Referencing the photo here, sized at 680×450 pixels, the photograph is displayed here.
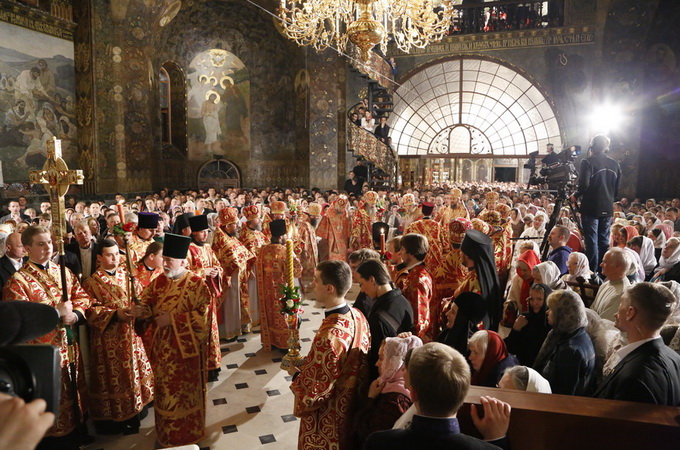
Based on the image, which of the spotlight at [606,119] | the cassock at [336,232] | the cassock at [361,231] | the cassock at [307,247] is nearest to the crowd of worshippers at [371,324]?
the cassock at [307,247]

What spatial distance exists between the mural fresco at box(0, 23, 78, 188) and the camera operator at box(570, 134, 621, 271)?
50.9ft

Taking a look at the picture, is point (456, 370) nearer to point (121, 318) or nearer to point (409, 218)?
point (121, 318)

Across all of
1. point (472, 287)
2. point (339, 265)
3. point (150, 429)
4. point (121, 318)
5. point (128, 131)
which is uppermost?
point (128, 131)

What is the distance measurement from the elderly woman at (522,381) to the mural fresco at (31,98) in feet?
53.6

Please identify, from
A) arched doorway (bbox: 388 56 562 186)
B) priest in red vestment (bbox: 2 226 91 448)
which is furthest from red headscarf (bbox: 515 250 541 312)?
arched doorway (bbox: 388 56 562 186)

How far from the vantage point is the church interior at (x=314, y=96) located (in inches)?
650

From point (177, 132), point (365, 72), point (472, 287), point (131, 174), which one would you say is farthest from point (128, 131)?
point (472, 287)

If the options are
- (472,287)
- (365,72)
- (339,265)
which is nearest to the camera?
(339,265)

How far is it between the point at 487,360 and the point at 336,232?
8.72 meters

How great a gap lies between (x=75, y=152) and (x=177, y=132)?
629 centimetres

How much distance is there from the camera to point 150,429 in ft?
17.3

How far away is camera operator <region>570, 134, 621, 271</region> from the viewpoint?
26.5 ft

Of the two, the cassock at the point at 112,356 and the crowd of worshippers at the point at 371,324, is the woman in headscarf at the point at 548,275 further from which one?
the cassock at the point at 112,356

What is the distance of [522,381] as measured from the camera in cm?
284
